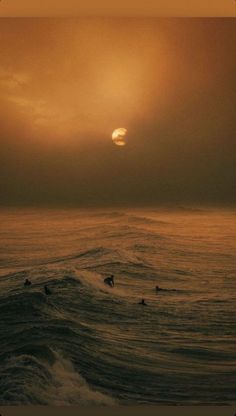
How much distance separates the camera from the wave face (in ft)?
8.91

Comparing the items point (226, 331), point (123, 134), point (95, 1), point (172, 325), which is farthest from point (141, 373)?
point (95, 1)

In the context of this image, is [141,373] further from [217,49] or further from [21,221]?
[217,49]

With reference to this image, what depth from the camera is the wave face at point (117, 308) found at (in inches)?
107

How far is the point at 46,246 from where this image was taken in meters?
2.95

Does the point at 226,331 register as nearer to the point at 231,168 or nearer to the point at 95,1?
the point at 231,168

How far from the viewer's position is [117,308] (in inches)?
112

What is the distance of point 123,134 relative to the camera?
298 centimetres

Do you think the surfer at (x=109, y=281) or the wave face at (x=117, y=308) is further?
the surfer at (x=109, y=281)

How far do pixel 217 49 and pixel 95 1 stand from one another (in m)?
0.70

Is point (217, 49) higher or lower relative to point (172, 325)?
higher

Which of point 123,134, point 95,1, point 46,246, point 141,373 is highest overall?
point 95,1

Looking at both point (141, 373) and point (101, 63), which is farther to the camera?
point (101, 63)

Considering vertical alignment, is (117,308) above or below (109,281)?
below

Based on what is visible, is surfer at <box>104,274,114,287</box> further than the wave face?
Yes
